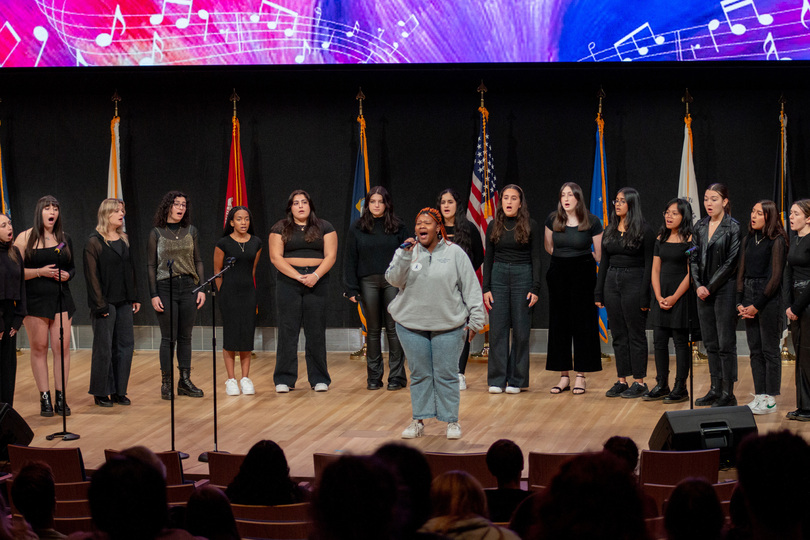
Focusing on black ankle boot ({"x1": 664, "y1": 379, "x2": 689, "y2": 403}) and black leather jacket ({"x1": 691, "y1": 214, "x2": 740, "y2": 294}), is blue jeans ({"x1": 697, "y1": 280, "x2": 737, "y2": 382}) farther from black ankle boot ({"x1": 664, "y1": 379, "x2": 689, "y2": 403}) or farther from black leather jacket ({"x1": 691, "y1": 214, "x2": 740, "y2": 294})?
black ankle boot ({"x1": 664, "y1": 379, "x2": 689, "y2": 403})

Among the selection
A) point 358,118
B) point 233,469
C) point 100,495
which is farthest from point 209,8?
point 100,495

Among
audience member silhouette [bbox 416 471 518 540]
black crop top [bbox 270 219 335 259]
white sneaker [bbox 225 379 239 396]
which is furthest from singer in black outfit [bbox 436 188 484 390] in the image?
audience member silhouette [bbox 416 471 518 540]

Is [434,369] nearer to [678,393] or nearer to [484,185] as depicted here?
[678,393]

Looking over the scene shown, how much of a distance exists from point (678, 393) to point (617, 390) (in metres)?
0.46

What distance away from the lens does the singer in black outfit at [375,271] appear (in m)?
7.20

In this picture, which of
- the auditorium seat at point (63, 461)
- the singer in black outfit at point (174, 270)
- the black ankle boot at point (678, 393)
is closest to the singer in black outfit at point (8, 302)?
the singer in black outfit at point (174, 270)

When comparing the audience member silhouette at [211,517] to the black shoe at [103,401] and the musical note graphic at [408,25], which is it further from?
the musical note graphic at [408,25]

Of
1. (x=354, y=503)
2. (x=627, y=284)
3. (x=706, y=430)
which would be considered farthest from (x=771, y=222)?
(x=354, y=503)

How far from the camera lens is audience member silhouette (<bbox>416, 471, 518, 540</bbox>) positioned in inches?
90.9

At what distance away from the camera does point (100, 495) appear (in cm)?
219

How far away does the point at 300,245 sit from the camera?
7074mm

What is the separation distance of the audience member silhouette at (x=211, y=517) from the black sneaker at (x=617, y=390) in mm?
4623

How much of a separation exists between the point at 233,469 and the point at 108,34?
5.57 metres

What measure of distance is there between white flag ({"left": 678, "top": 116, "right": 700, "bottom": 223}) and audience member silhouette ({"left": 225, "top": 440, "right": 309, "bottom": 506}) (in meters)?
5.73
